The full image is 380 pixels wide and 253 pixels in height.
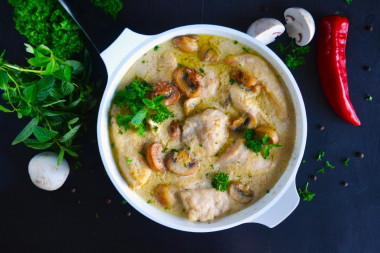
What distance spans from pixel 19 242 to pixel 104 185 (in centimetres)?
105

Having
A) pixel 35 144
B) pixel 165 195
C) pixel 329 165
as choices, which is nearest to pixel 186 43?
pixel 165 195

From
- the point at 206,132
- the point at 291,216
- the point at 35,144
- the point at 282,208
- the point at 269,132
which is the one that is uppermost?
the point at 35,144

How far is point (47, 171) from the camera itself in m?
3.53

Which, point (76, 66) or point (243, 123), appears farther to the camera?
point (76, 66)

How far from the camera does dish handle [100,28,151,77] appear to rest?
3.09 meters

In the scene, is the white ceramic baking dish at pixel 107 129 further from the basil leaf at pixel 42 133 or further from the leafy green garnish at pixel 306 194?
the leafy green garnish at pixel 306 194

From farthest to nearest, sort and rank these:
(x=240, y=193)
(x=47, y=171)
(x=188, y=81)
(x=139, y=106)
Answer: (x=47, y=171), (x=240, y=193), (x=188, y=81), (x=139, y=106)

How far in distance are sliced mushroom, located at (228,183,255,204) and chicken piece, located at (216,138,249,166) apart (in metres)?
0.21

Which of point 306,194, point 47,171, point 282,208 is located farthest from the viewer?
point 306,194

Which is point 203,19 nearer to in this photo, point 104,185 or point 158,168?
point 158,168

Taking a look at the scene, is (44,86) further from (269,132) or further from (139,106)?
(269,132)

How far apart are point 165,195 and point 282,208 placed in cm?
104

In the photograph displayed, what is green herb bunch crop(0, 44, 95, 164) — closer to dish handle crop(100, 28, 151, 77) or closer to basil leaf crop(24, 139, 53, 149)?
basil leaf crop(24, 139, 53, 149)

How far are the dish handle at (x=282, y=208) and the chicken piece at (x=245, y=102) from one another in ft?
2.15
